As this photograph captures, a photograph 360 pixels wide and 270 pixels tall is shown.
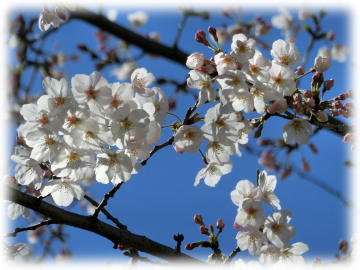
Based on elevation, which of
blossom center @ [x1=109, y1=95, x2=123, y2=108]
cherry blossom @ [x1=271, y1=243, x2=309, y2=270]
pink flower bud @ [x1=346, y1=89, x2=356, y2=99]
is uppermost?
pink flower bud @ [x1=346, y1=89, x2=356, y2=99]

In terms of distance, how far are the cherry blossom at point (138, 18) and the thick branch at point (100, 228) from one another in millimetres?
5749

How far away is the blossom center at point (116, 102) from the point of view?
4.67ft

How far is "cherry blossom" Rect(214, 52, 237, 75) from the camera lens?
1452 mm

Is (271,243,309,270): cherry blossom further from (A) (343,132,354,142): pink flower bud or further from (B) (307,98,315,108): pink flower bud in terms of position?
(B) (307,98,315,108): pink flower bud

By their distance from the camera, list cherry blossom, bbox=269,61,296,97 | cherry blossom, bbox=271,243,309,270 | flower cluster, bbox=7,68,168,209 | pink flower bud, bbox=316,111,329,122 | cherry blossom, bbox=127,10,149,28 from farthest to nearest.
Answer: cherry blossom, bbox=127,10,149,28 → cherry blossom, bbox=271,243,309,270 → pink flower bud, bbox=316,111,329,122 → cherry blossom, bbox=269,61,296,97 → flower cluster, bbox=7,68,168,209

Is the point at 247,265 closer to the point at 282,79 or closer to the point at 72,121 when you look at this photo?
the point at 282,79

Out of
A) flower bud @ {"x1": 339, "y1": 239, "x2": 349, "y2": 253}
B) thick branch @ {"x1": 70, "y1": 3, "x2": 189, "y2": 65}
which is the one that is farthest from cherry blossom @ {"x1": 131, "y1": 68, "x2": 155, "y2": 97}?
flower bud @ {"x1": 339, "y1": 239, "x2": 349, "y2": 253}

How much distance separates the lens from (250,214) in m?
1.64

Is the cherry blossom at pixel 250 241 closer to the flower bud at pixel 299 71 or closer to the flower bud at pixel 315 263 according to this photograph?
the flower bud at pixel 315 263

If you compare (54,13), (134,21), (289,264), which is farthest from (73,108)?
(134,21)

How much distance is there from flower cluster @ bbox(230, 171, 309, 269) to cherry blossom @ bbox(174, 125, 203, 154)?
1.41ft

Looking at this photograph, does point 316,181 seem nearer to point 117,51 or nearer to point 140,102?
point 140,102

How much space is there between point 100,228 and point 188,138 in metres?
0.71

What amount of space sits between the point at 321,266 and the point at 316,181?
150cm
